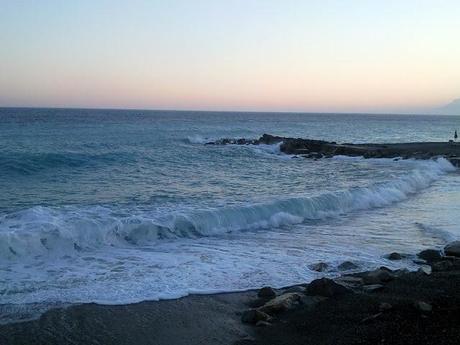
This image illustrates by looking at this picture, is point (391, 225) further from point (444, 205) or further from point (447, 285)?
point (447, 285)

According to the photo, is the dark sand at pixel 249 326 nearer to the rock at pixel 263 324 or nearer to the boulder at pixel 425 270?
the rock at pixel 263 324

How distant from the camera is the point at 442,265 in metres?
9.78

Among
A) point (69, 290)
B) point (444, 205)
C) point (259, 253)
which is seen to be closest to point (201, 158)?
point (444, 205)

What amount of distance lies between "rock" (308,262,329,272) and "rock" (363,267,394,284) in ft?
3.12

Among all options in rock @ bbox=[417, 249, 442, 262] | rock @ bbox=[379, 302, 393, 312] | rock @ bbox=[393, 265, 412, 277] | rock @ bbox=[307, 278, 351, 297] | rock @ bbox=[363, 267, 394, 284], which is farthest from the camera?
rock @ bbox=[417, 249, 442, 262]

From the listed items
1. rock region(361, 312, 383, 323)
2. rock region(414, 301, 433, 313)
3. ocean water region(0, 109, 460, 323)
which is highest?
rock region(414, 301, 433, 313)

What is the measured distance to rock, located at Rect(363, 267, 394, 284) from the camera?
350 inches

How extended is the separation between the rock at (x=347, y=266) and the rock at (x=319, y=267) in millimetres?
278

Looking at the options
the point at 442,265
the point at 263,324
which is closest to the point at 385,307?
the point at 263,324

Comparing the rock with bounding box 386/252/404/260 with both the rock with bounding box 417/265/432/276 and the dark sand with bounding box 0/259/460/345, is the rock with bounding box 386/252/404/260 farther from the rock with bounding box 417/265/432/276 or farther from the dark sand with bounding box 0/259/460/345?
the dark sand with bounding box 0/259/460/345

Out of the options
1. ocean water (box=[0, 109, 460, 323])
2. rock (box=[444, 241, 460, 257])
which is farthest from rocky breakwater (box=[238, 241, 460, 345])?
rock (box=[444, 241, 460, 257])

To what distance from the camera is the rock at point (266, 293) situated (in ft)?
27.2

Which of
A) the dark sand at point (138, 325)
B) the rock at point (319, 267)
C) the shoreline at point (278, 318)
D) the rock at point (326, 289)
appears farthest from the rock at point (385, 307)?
the rock at point (319, 267)

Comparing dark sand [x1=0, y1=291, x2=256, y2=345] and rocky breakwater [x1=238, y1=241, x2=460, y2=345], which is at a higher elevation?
rocky breakwater [x1=238, y1=241, x2=460, y2=345]
